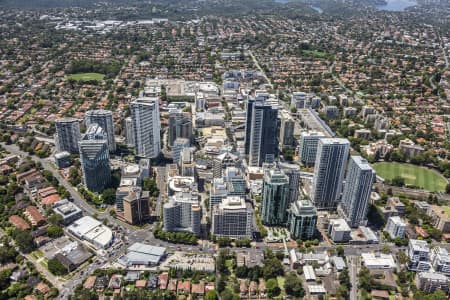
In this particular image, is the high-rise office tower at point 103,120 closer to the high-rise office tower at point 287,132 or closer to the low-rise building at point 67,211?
the low-rise building at point 67,211

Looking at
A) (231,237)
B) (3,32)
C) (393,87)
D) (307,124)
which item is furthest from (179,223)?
(3,32)

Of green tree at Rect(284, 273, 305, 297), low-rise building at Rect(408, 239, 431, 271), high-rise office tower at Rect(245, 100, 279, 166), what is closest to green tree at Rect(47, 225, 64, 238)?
green tree at Rect(284, 273, 305, 297)

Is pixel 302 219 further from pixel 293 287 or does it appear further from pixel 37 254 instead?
pixel 37 254

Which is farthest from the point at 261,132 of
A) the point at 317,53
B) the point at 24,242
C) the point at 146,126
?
the point at 317,53

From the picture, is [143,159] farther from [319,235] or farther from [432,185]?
[432,185]

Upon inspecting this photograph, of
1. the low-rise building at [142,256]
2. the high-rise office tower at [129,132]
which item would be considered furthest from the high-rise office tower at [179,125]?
the low-rise building at [142,256]
